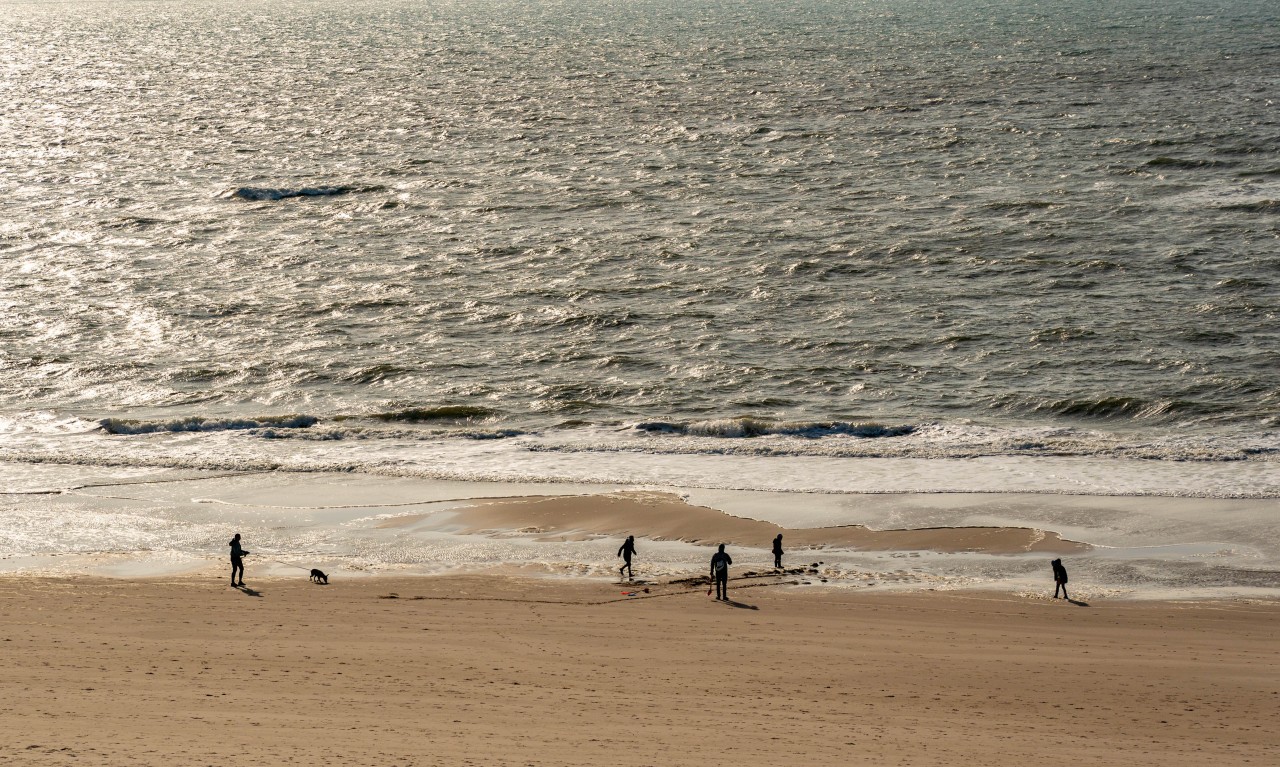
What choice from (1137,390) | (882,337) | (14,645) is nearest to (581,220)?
(882,337)

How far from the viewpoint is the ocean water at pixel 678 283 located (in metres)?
31.9

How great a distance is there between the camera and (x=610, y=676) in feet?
60.7

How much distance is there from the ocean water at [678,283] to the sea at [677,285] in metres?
0.16

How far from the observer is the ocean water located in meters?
31.9

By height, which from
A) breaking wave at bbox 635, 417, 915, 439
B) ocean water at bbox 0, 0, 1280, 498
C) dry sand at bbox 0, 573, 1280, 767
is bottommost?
dry sand at bbox 0, 573, 1280, 767

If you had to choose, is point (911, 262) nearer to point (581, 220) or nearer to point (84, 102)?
point (581, 220)

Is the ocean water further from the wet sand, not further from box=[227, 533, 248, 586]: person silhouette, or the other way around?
box=[227, 533, 248, 586]: person silhouette

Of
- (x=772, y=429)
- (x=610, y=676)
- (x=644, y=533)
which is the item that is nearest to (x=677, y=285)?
(x=772, y=429)

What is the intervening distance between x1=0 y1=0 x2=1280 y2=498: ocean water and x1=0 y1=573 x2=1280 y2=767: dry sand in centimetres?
764

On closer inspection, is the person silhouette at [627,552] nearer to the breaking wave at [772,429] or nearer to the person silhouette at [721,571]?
the person silhouette at [721,571]

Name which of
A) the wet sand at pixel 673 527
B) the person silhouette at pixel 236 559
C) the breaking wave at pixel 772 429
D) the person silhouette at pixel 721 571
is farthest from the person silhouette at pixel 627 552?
the breaking wave at pixel 772 429

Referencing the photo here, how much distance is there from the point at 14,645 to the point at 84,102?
82743 mm

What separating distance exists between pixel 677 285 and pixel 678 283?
0.21m

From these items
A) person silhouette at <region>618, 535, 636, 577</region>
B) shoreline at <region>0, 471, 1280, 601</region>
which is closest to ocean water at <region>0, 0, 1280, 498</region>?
shoreline at <region>0, 471, 1280, 601</region>
